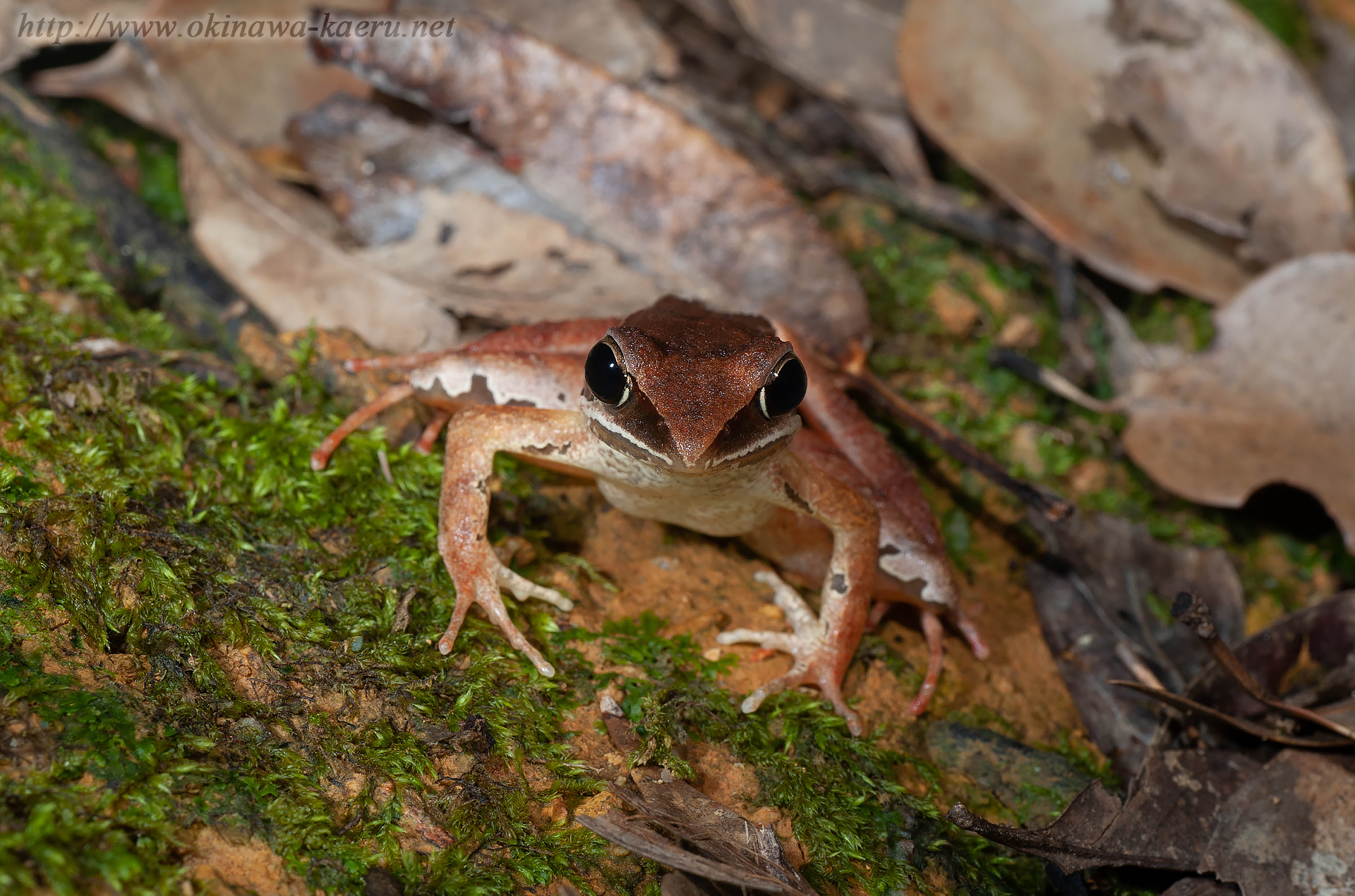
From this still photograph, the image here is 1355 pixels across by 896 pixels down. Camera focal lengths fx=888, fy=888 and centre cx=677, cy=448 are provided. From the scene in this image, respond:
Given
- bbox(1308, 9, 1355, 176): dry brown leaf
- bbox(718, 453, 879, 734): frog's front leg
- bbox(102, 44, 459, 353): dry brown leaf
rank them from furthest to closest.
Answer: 1. bbox(1308, 9, 1355, 176): dry brown leaf
2. bbox(102, 44, 459, 353): dry brown leaf
3. bbox(718, 453, 879, 734): frog's front leg

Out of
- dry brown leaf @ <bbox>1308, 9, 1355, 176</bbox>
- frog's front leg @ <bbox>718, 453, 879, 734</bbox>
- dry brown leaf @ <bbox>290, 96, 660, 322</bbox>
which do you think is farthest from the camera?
dry brown leaf @ <bbox>1308, 9, 1355, 176</bbox>

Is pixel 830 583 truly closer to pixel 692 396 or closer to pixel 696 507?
pixel 696 507

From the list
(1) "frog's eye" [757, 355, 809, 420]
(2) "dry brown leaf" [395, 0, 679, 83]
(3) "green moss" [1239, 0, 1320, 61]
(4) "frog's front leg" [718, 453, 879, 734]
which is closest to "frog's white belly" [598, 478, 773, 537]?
(4) "frog's front leg" [718, 453, 879, 734]

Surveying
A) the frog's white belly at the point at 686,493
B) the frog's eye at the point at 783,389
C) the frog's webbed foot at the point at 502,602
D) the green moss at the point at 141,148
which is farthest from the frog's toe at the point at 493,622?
the green moss at the point at 141,148

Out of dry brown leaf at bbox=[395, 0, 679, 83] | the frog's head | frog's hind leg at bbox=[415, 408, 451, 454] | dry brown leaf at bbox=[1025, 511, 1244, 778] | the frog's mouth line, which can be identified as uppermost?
dry brown leaf at bbox=[395, 0, 679, 83]

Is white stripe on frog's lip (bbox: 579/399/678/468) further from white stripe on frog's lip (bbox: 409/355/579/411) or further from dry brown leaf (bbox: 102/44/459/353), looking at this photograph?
dry brown leaf (bbox: 102/44/459/353)

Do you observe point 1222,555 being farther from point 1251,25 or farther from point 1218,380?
point 1251,25
